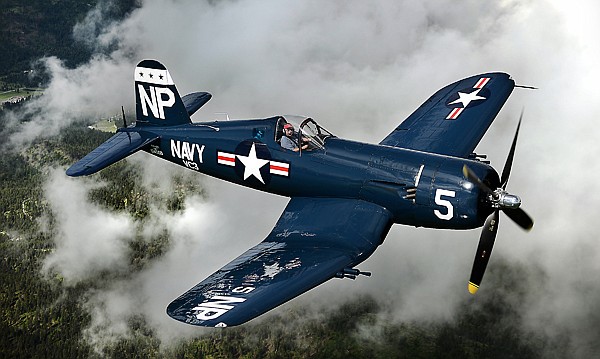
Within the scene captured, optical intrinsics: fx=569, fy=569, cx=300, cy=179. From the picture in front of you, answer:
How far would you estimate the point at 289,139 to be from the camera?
19734mm

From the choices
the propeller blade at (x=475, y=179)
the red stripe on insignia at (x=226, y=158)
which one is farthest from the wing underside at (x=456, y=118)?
the red stripe on insignia at (x=226, y=158)

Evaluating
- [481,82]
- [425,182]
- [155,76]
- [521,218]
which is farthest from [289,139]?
[481,82]

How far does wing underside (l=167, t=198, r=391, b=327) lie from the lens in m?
13.4

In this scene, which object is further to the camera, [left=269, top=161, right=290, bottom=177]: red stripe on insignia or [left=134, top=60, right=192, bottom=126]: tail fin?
[left=134, top=60, right=192, bottom=126]: tail fin

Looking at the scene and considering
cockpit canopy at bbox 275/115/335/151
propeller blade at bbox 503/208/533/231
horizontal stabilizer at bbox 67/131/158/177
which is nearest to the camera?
propeller blade at bbox 503/208/533/231

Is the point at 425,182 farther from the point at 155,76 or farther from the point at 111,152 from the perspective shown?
the point at 111,152

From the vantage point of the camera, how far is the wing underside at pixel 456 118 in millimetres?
22425

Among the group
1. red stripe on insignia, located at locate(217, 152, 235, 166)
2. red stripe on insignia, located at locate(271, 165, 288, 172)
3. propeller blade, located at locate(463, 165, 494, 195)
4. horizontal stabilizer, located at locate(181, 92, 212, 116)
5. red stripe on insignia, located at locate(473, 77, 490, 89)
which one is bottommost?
propeller blade, located at locate(463, 165, 494, 195)

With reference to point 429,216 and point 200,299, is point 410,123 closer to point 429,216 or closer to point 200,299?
point 429,216

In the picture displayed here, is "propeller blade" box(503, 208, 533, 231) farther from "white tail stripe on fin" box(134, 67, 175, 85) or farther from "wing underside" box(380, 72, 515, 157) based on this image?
"white tail stripe on fin" box(134, 67, 175, 85)

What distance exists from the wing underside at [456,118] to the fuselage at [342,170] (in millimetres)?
4214

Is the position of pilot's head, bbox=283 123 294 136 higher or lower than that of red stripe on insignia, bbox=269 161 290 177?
higher

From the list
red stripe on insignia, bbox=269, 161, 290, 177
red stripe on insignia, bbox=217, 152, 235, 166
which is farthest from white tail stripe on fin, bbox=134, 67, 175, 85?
red stripe on insignia, bbox=269, 161, 290, 177

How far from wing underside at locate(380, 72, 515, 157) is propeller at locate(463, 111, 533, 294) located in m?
5.02
